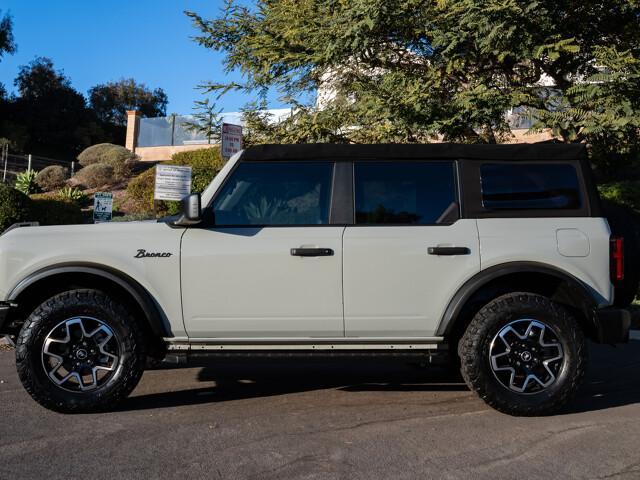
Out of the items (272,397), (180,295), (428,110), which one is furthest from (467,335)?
(428,110)

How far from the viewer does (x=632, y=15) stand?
11.7m

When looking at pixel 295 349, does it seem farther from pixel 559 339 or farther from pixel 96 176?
pixel 96 176

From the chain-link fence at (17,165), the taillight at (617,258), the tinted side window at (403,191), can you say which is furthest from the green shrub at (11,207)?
the taillight at (617,258)

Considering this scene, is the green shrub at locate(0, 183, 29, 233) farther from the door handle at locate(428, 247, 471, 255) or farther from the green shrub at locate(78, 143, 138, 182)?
the door handle at locate(428, 247, 471, 255)

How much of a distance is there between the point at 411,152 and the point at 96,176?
23.0 m

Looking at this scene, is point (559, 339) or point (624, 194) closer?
point (559, 339)

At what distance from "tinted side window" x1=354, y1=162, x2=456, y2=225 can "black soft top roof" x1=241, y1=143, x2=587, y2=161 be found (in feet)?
0.24

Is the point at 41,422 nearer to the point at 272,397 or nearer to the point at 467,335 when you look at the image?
the point at 272,397

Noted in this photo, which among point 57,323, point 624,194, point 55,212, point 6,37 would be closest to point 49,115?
point 6,37

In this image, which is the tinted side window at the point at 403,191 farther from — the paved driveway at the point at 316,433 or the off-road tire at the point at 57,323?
the off-road tire at the point at 57,323

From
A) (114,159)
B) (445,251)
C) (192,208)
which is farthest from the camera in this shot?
(114,159)

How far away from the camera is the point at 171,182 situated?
472 inches

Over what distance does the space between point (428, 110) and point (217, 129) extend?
429 centimetres

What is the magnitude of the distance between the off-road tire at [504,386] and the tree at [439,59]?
6.15 metres
